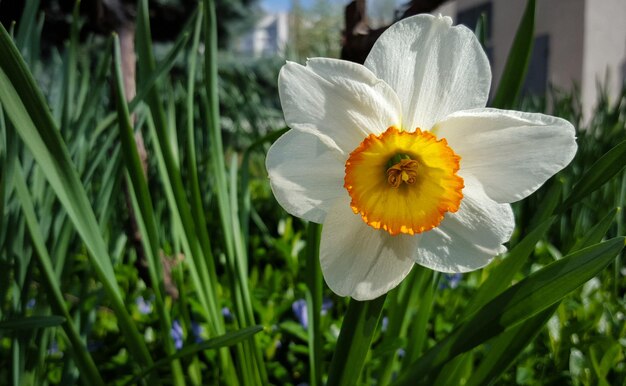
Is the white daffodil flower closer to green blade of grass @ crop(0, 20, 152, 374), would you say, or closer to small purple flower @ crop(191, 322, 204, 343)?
green blade of grass @ crop(0, 20, 152, 374)

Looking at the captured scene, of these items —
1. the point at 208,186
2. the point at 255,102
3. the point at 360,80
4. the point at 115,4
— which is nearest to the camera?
the point at 360,80

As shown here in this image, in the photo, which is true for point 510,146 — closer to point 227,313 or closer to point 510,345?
point 510,345

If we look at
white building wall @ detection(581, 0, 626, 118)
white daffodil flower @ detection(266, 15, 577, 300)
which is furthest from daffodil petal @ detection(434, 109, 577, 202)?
white building wall @ detection(581, 0, 626, 118)

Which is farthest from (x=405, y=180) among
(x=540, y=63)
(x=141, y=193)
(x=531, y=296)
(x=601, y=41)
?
(x=540, y=63)

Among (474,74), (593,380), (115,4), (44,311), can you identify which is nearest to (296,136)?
(474,74)

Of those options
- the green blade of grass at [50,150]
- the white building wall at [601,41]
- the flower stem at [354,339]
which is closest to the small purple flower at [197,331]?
the green blade of grass at [50,150]

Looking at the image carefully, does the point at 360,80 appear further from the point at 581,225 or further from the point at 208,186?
the point at 581,225
